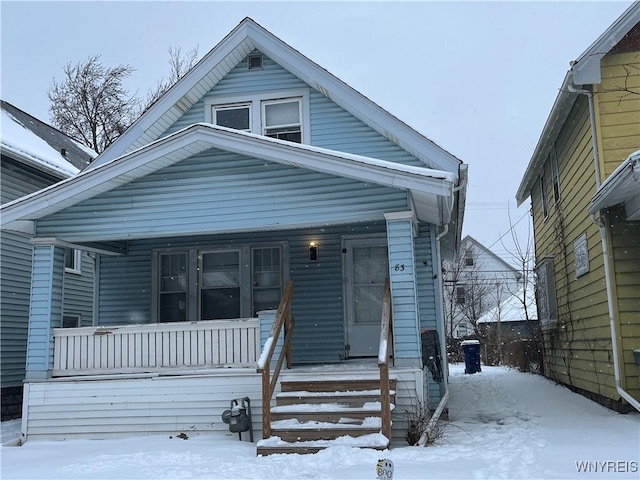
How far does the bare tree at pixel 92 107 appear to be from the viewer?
→ 26094mm

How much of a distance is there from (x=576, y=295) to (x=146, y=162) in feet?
25.3

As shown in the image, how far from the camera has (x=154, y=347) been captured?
9133mm

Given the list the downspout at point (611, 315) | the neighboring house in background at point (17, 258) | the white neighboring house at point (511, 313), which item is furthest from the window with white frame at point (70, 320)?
the white neighboring house at point (511, 313)

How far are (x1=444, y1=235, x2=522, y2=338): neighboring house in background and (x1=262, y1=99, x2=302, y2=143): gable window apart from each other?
78.9 ft

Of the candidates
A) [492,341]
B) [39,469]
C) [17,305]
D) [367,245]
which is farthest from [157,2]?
[39,469]

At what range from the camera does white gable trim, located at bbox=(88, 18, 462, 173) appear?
34.1 feet

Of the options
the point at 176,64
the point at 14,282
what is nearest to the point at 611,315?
the point at 14,282

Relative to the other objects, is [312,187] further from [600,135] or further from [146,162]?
[600,135]

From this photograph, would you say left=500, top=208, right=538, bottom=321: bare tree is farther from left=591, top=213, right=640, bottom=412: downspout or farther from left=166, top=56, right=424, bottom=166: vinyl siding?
left=591, top=213, right=640, bottom=412: downspout

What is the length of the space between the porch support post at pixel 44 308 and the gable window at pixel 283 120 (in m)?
4.14

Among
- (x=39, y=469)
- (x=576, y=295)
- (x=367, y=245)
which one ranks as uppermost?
(x=367, y=245)

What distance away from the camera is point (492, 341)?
26078 millimetres

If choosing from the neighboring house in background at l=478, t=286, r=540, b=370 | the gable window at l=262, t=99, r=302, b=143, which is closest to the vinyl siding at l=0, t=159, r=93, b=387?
the gable window at l=262, t=99, r=302, b=143

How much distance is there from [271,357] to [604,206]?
491cm
